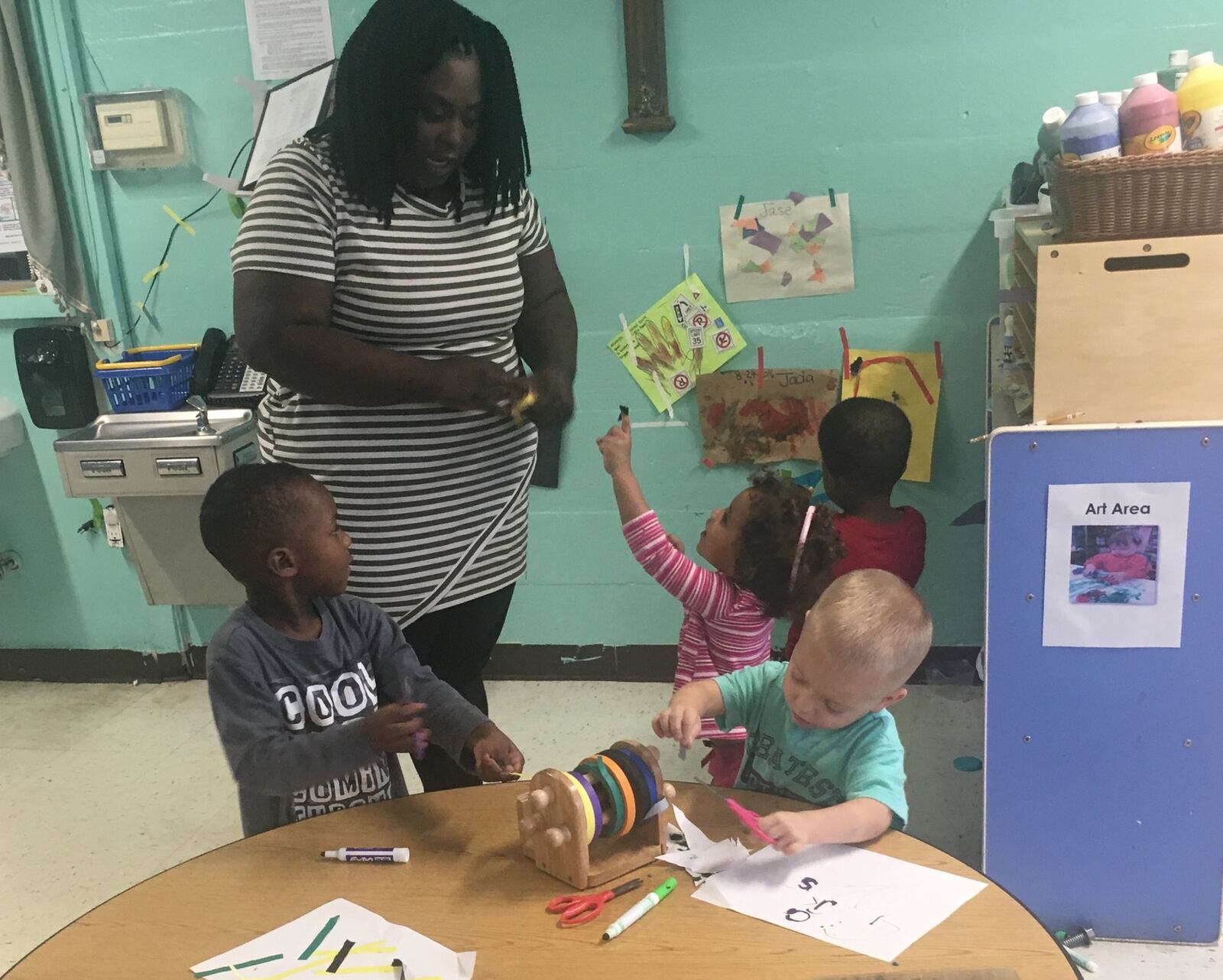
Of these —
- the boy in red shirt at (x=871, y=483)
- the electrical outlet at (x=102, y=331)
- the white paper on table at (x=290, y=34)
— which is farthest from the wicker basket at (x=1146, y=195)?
the electrical outlet at (x=102, y=331)

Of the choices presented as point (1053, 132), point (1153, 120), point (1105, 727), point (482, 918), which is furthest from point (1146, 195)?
point (482, 918)

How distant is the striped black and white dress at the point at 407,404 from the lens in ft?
4.27

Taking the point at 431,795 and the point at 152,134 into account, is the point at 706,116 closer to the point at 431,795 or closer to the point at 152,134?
the point at 152,134

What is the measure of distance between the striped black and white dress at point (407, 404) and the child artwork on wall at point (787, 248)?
118 centimetres

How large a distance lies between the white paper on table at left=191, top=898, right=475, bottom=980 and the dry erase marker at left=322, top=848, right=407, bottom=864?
0.09 meters

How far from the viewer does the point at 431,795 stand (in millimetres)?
1188

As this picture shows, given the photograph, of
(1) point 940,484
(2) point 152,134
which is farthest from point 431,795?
(2) point 152,134

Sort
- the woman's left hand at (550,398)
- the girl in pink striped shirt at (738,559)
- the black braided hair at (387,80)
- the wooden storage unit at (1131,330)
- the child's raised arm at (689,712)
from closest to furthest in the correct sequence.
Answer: the child's raised arm at (689,712)
the black braided hair at (387,80)
the woman's left hand at (550,398)
the wooden storage unit at (1131,330)
the girl in pink striped shirt at (738,559)

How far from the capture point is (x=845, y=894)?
0.98 metres

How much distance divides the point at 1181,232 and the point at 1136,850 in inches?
41.4

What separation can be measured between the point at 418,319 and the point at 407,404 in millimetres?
119

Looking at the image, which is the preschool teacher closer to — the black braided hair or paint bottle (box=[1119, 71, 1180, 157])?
the black braided hair

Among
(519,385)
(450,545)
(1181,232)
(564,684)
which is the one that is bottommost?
(564,684)

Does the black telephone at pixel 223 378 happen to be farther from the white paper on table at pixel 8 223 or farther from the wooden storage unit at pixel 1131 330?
the wooden storage unit at pixel 1131 330
